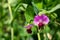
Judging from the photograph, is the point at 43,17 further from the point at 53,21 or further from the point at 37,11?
the point at 53,21

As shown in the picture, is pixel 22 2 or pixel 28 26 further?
pixel 22 2

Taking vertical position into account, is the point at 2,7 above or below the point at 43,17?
above

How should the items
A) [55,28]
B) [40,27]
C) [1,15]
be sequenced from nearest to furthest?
[40,27], [55,28], [1,15]

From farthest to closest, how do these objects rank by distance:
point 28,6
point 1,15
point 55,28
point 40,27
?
point 1,15 < point 55,28 < point 28,6 < point 40,27

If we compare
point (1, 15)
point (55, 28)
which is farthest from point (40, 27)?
point (1, 15)

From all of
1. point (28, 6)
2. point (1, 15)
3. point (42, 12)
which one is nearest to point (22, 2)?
point (28, 6)

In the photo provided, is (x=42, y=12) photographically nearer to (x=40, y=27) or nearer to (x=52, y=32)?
(x=40, y=27)

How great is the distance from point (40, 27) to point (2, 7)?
91cm

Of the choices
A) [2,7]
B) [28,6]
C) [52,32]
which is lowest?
[52,32]

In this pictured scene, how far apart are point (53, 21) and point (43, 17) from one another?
15cm

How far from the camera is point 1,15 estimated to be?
1997 millimetres

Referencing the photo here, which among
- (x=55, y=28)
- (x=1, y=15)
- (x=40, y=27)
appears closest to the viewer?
(x=40, y=27)

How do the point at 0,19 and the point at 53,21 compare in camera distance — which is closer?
the point at 53,21

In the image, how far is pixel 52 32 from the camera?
4.99 feet
